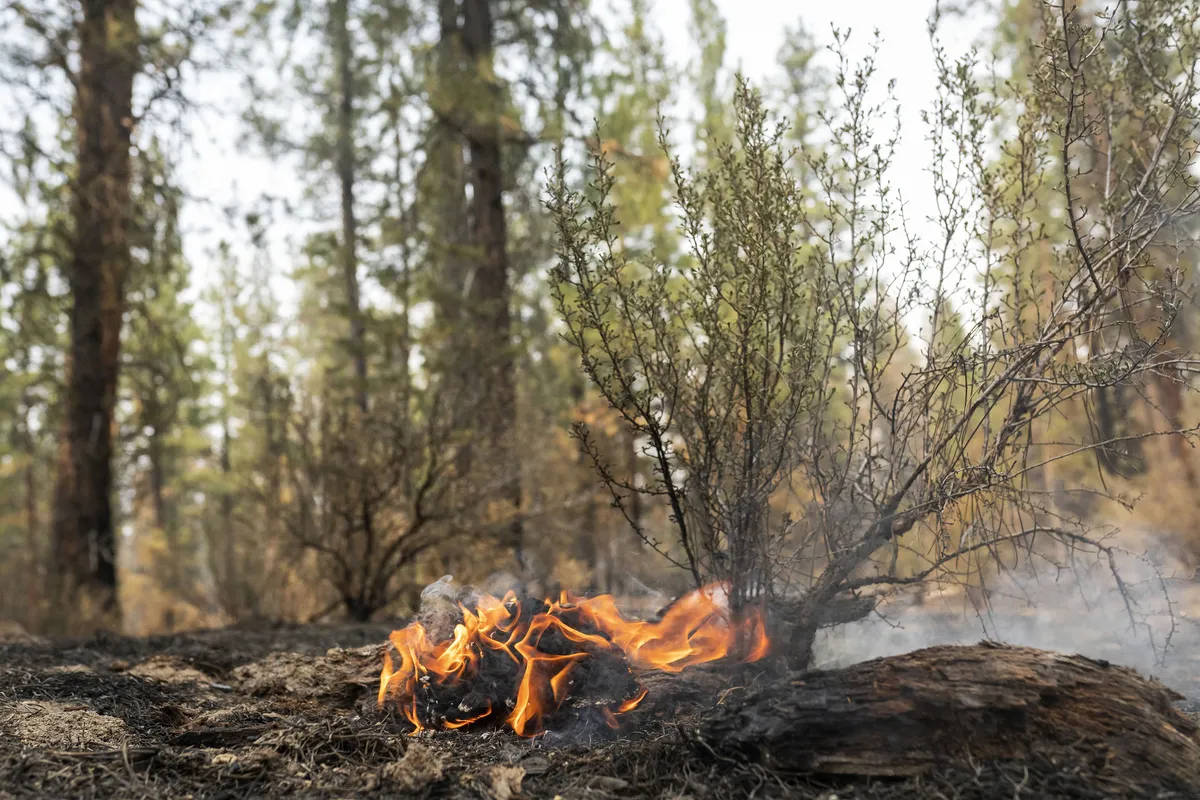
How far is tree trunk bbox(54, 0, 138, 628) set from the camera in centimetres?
842

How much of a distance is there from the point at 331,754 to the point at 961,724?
6.53 feet

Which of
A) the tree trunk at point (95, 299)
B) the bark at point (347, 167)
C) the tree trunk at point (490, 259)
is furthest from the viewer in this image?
the bark at point (347, 167)

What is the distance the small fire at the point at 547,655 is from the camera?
10.8ft

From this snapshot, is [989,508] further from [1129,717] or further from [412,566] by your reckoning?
[412,566]

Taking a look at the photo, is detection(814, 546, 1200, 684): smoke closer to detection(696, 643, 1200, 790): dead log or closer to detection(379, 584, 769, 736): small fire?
detection(379, 584, 769, 736): small fire

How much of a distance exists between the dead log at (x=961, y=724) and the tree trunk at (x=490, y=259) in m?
4.88

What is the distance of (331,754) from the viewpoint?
284cm

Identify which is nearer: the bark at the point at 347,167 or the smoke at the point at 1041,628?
the smoke at the point at 1041,628

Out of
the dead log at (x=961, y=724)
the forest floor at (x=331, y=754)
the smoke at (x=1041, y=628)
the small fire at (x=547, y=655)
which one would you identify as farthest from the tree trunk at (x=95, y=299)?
the dead log at (x=961, y=724)

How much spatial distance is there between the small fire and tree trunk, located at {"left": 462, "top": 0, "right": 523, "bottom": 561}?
12.0 feet

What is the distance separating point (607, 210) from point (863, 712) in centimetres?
190

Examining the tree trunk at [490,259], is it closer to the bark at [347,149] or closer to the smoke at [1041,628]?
the bark at [347,149]

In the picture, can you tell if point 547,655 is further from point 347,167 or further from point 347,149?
point 347,167

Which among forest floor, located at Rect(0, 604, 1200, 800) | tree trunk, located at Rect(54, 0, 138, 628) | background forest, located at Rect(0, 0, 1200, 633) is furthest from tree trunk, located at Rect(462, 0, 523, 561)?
forest floor, located at Rect(0, 604, 1200, 800)
